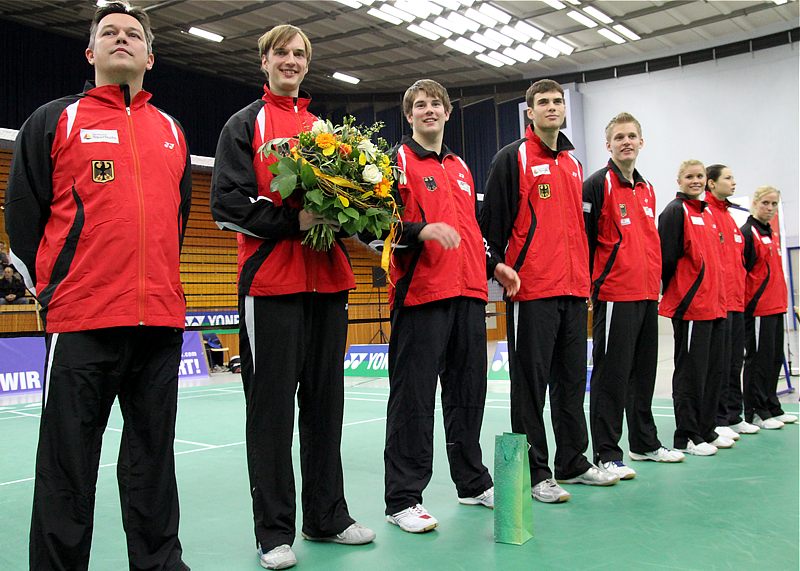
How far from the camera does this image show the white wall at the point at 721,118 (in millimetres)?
18094

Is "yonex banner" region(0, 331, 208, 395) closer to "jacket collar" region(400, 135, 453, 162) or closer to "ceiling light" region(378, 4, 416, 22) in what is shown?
"jacket collar" region(400, 135, 453, 162)

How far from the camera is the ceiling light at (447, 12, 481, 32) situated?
18.0 metres

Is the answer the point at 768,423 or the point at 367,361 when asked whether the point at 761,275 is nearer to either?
the point at 768,423

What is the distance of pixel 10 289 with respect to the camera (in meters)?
12.3

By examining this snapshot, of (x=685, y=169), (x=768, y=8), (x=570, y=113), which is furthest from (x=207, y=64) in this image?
(x=685, y=169)

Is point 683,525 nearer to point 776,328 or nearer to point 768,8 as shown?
point 776,328

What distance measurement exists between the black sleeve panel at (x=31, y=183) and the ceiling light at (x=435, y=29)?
56.9 feet

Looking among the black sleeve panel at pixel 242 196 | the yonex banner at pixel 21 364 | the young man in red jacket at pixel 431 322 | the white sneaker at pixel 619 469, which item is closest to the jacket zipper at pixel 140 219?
the black sleeve panel at pixel 242 196

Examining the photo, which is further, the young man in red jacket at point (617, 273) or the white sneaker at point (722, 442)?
the white sneaker at point (722, 442)

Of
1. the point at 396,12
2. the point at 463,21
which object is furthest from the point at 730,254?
the point at 463,21

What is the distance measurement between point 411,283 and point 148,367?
139cm

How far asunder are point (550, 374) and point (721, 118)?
58.5 feet

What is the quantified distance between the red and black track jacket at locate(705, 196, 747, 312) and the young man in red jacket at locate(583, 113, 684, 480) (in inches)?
53.1

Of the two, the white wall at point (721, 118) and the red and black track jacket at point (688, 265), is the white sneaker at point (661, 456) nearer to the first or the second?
the red and black track jacket at point (688, 265)
